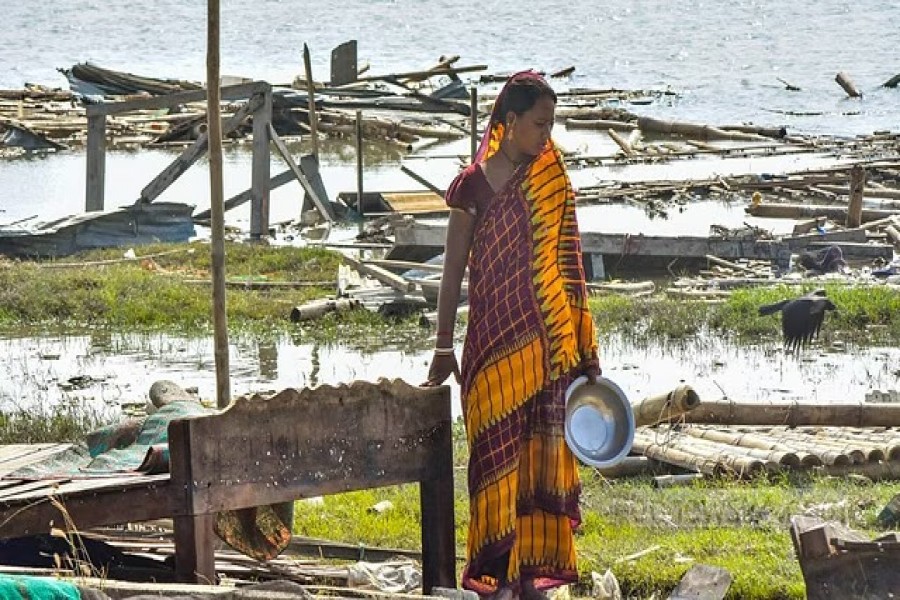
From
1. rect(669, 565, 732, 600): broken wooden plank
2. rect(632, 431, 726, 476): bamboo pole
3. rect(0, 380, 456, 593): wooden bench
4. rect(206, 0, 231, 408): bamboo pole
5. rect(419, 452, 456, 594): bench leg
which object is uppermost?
rect(206, 0, 231, 408): bamboo pole

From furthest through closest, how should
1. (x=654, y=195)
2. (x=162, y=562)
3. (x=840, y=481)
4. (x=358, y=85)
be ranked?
(x=358, y=85)
(x=654, y=195)
(x=840, y=481)
(x=162, y=562)

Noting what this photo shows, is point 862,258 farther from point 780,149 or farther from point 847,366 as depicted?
point 780,149

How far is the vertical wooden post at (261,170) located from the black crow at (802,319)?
22.6ft

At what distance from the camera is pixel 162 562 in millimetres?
5355

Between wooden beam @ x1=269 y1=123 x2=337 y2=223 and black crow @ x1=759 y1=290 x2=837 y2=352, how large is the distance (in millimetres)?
6827

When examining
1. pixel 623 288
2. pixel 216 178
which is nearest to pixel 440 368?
pixel 216 178

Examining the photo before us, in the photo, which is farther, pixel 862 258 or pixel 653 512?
pixel 862 258

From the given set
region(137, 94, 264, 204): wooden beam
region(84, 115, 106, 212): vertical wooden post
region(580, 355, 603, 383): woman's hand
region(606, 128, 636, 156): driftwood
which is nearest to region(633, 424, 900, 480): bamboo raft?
region(580, 355, 603, 383): woman's hand

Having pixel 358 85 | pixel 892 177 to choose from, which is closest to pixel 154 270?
pixel 892 177

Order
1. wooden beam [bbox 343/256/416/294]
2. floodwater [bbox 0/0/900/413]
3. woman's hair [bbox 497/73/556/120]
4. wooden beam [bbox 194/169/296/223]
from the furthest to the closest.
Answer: wooden beam [bbox 194/169/296/223] < wooden beam [bbox 343/256/416/294] < floodwater [bbox 0/0/900/413] < woman's hair [bbox 497/73/556/120]

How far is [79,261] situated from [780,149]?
1404cm

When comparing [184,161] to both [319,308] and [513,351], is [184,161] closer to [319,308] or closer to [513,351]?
[319,308]

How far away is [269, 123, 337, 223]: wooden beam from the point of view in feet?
58.0

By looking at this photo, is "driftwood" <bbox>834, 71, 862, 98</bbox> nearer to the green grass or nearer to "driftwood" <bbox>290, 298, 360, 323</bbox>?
"driftwood" <bbox>290, 298, 360, 323</bbox>
